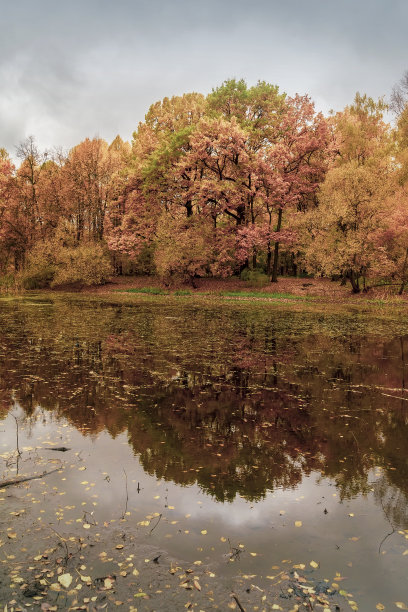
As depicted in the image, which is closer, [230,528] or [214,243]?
[230,528]

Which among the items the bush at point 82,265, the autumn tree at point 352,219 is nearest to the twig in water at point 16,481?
the autumn tree at point 352,219

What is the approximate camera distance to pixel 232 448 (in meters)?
7.09

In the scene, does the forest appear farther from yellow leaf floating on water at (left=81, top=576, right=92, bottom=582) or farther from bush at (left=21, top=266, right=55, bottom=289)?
yellow leaf floating on water at (left=81, top=576, right=92, bottom=582)

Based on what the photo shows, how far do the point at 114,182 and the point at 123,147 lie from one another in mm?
19374

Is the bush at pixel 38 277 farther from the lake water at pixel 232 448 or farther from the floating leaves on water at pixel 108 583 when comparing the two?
the floating leaves on water at pixel 108 583

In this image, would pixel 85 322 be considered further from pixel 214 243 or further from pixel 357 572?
pixel 214 243

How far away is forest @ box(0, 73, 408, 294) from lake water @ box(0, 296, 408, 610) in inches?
982

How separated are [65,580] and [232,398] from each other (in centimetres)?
626

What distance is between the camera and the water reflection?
6.47 meters

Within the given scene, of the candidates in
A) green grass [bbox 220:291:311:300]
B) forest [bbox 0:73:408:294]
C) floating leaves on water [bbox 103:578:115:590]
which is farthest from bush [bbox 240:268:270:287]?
floating leaves on water [bbox 103:578:115:590]

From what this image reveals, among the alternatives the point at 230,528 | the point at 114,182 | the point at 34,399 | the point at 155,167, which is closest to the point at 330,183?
the point at 155,167

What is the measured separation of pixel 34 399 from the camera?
31.2ft

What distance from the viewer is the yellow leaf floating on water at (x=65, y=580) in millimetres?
3903

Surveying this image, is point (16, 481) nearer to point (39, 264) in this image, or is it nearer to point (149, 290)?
point (149, 290)
